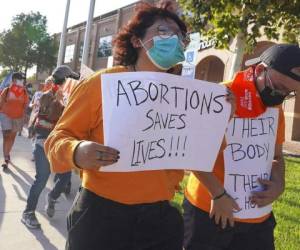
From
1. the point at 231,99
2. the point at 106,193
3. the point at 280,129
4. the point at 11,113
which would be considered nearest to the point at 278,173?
the point at 280,129

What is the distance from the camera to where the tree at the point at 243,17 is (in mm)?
9156

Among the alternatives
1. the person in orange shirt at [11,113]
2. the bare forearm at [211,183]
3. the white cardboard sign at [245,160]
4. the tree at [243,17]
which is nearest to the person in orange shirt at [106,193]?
the bare forearm at [211,183]

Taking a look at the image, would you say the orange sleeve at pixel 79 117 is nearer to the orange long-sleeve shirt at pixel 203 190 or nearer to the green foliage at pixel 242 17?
the orange long-sleeve shirt at pixel 203 190

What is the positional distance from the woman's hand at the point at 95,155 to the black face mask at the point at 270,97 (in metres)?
1.17

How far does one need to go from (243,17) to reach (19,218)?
5689 millimetres

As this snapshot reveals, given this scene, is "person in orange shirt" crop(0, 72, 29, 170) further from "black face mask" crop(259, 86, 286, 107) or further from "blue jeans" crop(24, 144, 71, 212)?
"black face mask" crop(259, 86, 286, 107)

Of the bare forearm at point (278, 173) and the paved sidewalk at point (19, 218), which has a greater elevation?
the bare forearm at point (278, 173)

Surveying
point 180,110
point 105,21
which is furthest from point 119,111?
point 105,21

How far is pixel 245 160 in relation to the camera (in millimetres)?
3008

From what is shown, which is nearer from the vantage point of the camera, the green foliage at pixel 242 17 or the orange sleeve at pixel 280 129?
the orange sleeve at pixel 280 129

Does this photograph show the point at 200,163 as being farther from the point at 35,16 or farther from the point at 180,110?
the point at 35,16

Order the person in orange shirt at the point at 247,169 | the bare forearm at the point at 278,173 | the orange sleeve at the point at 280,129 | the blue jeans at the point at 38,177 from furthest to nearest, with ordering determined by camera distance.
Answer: the blue jeans at the point at 38,177
the orange sleeve at the point at 280,129
the bare forearm at the point at 278,173
the person in orange shirt at the point at 247,169

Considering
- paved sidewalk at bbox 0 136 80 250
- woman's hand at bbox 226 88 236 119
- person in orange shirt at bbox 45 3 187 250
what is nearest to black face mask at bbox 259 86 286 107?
woman's hand at bbox 226 88 236 119

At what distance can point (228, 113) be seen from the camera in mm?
2746
